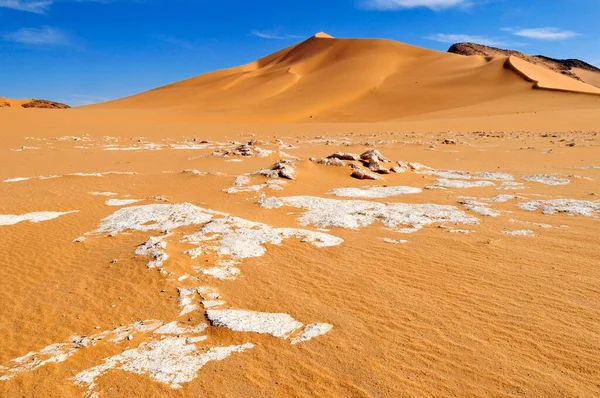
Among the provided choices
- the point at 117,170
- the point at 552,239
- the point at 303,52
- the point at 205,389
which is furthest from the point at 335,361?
the point at 303,52

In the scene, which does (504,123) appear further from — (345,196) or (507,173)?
(345,196)

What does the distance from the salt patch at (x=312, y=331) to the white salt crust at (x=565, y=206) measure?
5871 millimetres

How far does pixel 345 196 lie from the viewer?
9.62 metres

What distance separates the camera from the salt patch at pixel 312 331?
402cm

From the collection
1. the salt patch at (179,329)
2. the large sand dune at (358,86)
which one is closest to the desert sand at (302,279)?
the salt patch at (179,329)

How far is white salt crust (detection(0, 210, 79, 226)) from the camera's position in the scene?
26.1ft

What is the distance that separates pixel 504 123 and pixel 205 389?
30397mm

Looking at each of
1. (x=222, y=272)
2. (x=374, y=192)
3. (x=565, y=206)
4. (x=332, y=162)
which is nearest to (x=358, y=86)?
(x=332, y=162)

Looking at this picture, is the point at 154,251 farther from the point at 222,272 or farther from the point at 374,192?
the point at 374,192

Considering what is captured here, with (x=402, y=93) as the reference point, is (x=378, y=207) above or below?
below

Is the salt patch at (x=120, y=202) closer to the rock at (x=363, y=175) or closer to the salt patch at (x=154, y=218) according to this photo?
the salt patch at (x=154, y=218)

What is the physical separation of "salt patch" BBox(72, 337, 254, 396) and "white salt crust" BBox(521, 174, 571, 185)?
9992 millimetres

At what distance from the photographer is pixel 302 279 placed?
5312 mm

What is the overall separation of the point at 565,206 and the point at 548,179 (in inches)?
132
